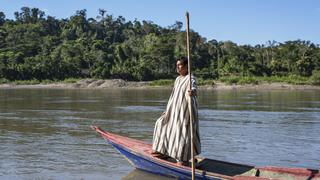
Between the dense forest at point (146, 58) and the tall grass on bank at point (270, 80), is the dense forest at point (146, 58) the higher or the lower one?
the higher one

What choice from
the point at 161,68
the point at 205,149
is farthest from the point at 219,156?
the point at 161,68

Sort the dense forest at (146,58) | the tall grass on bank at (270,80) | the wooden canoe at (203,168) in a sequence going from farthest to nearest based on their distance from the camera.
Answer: the dense forest at (146,58) < the tall grass on bank at (270,80) < the wooden canoe at (203,168)

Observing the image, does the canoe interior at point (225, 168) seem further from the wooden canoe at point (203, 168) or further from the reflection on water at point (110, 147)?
the reflection on water at point (110, 147)

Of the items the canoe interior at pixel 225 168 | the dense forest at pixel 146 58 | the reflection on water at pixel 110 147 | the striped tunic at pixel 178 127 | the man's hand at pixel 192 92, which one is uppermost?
the dense forest at pixel 146 58

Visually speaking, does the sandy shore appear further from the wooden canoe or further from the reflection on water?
the wooden canoe

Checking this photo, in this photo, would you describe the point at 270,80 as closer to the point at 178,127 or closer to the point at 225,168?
the point at 225,168

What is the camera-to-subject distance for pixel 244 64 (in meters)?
85.8

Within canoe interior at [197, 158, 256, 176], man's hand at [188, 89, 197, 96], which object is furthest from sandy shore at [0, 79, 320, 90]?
man's hand at [188, 89, 197, 96]

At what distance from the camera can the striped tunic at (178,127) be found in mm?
9625

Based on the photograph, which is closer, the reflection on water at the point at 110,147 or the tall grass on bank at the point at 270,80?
the reflection on water at the point at 110,147

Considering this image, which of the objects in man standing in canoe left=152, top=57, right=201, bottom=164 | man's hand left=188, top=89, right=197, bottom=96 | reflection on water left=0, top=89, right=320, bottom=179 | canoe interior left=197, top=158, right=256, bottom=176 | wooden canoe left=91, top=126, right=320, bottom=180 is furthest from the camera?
reflection on water left=0, top=89, right=320, bottom=179

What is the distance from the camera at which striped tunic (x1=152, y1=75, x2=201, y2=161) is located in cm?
962

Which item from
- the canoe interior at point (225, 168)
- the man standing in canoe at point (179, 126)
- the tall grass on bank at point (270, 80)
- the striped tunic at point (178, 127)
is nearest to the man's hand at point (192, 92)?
the man standing in canoe at point (179, 126)

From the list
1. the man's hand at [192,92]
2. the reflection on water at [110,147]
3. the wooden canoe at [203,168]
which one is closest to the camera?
the man's hand at [192,92]
